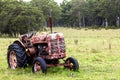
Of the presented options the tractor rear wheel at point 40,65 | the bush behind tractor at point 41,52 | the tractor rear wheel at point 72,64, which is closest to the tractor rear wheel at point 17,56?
the bush behind tractor at point 41,52

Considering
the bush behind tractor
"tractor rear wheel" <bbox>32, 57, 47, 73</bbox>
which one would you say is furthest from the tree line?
"tractor rear wheel" <bbox>32, 57, 47, 73</bbox>

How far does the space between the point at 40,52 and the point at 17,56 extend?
3.54 ft

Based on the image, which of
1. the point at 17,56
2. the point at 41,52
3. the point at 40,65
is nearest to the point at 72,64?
the point at 41,52

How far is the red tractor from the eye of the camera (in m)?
12.0

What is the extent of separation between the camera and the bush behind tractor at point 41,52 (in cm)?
1204

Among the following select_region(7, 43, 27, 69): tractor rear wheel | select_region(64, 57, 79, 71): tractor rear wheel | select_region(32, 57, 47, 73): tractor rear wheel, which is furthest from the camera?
select_region(7, 43, 27, 69): tractor rear wheel

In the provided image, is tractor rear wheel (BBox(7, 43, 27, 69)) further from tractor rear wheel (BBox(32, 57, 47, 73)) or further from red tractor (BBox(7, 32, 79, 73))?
tractor rear wheel (BBox(32, 57, 47, 73))

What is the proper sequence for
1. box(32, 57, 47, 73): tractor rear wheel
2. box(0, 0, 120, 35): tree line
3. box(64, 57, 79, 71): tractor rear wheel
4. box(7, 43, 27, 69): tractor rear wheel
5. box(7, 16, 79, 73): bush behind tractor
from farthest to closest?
box(0, 0, 120, 35): tree line
box(7, 43, 27, 69): tractor rear wheel
box(64, 57, 79, 71): tractor rear wheel
box(7, 16, 79, 73): bush behind tractor
box(32, 57, 47, 73): tractor rear wheel

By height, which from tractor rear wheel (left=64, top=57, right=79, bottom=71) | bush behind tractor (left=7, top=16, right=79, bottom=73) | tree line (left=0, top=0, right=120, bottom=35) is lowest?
tractor rear wheel (left=64, top=57, right=79, bottom=71)

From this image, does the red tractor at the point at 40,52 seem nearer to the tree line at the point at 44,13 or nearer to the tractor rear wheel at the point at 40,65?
the tractor rear wheel at the point at 40,65

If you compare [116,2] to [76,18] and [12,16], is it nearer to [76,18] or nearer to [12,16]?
[76,18]

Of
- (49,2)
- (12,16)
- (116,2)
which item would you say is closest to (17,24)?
(12,16)

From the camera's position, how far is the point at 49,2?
4198 inches

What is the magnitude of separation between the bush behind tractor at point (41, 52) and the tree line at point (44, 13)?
1.11 meters
